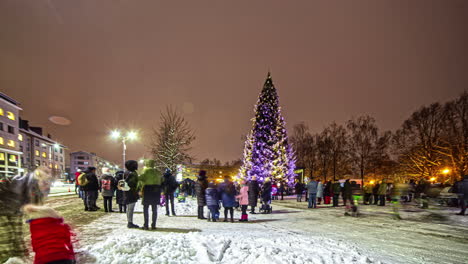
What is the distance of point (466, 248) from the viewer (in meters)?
6.78

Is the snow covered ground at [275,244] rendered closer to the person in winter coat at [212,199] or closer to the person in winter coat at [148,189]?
the person in winter coat at [148,189]

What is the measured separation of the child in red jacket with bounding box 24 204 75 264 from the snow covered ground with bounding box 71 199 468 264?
249 centimetres

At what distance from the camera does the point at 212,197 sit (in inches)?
395

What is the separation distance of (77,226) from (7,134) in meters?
54.9

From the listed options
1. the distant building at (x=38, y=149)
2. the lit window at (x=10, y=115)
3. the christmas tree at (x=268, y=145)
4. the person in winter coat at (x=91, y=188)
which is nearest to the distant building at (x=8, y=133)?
the lit window at (x=10, y=115)

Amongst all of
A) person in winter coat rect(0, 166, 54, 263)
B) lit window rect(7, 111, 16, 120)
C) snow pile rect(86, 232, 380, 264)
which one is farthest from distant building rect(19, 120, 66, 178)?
snow pile rect(86, 232, 380, 264)

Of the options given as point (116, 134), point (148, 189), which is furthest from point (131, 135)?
Answer: point (148, 189)

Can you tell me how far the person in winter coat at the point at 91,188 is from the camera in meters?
11.8

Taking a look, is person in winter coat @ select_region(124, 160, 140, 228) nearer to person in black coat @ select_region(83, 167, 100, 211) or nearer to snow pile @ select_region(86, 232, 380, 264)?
snow pile @ select_region(86, 232, 380, 264)

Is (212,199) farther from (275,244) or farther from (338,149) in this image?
(338,149)

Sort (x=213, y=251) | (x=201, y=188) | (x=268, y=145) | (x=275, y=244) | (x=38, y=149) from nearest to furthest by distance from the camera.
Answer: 1. (x=213, y=251)
2. (x=275, y=244)
3. (x=201, y=188)
4. (x=268, y=145)
5. (x=38, y=149)

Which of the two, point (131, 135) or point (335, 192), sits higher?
point (131, 135)

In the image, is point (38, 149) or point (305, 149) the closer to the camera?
point (305, 149)

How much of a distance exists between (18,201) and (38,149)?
83.9 metres
